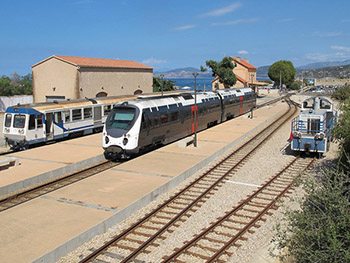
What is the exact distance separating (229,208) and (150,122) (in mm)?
7901

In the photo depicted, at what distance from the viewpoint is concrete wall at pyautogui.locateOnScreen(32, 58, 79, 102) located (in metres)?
37.6

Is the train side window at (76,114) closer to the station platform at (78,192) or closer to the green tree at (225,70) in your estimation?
the station platform at (78,192)

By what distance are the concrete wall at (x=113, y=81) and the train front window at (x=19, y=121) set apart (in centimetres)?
1629

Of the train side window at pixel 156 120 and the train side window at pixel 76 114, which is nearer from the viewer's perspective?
the train side window at pixel 156 120

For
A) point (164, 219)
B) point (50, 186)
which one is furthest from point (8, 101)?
point (164, 219)

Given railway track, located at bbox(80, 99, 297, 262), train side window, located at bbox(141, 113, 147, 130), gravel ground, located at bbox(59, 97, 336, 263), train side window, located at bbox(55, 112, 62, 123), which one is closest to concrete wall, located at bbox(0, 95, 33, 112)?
train side window, located at bbox(55, 112, 62, 123)

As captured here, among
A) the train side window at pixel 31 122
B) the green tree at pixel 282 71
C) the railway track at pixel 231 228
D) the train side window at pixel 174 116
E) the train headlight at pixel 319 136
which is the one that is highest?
the green tree at pixel 282 71

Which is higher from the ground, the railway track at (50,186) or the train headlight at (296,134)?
the train headlight at (296,134)

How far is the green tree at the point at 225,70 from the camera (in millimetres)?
58031

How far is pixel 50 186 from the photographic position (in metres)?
14.6

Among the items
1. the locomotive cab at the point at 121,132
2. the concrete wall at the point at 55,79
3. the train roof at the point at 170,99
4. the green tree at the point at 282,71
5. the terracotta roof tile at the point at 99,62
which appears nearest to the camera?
the locomotive cab at the point at 121,132

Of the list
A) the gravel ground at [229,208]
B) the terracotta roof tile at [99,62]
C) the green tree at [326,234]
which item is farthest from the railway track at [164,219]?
the terracotta roof tile at [99,62]

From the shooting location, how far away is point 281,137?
25.5 m

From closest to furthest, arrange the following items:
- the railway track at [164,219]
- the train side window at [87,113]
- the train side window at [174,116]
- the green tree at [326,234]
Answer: the green tree at [326,234], the railway track at [164,219], the train side window at [174,116], the train side window at [87,113]
